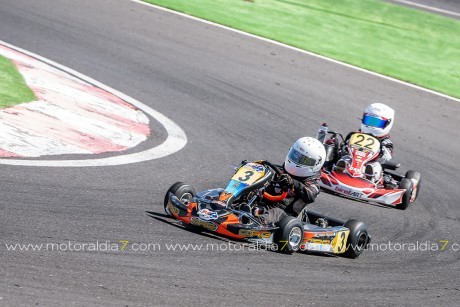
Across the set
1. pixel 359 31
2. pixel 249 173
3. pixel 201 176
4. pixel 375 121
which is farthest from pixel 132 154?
Answer: pixel 359 31

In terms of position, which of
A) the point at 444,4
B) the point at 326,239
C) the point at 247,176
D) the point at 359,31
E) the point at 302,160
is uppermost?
the point at 444,4

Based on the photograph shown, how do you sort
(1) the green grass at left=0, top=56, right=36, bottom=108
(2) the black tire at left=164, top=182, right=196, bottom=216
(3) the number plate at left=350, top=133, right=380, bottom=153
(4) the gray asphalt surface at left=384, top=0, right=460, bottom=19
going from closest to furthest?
(2) the black tire at left=164, top=182, right=196, bottom=216 → (1) the green grass at left=0, top=56, right=36, bottom=108 → (3) the number plate at left=350, top=133, right=380, bottom=153 → (4) the gray asphalt surface at left=384, top=0, right=460, bottom=19

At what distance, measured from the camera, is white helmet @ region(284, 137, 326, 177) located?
31.1ft

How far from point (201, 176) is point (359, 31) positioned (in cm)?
1101

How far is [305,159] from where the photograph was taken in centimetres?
948

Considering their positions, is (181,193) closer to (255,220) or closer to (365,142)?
(255,220)

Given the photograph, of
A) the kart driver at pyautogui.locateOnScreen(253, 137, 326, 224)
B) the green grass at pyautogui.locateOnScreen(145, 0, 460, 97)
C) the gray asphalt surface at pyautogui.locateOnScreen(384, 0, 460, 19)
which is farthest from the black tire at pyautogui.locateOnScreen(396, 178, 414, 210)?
the gray asphalt surface at pyautogui.locateOnScreen(384, 0, 460, 19)

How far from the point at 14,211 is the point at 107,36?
9.99 metres

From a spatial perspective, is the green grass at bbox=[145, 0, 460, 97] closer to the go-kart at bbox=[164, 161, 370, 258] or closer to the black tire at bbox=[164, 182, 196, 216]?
the go-kart at bbox=[164, 161, 370, 258]

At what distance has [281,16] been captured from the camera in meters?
21.1

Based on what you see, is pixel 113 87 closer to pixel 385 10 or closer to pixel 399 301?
pixel 399 301

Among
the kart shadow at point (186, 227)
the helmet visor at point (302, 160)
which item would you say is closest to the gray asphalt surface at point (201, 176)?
the kart shadow at point (186, 227)

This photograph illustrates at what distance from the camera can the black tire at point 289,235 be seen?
8633 mm

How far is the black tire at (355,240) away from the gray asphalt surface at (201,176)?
151 millimetres
